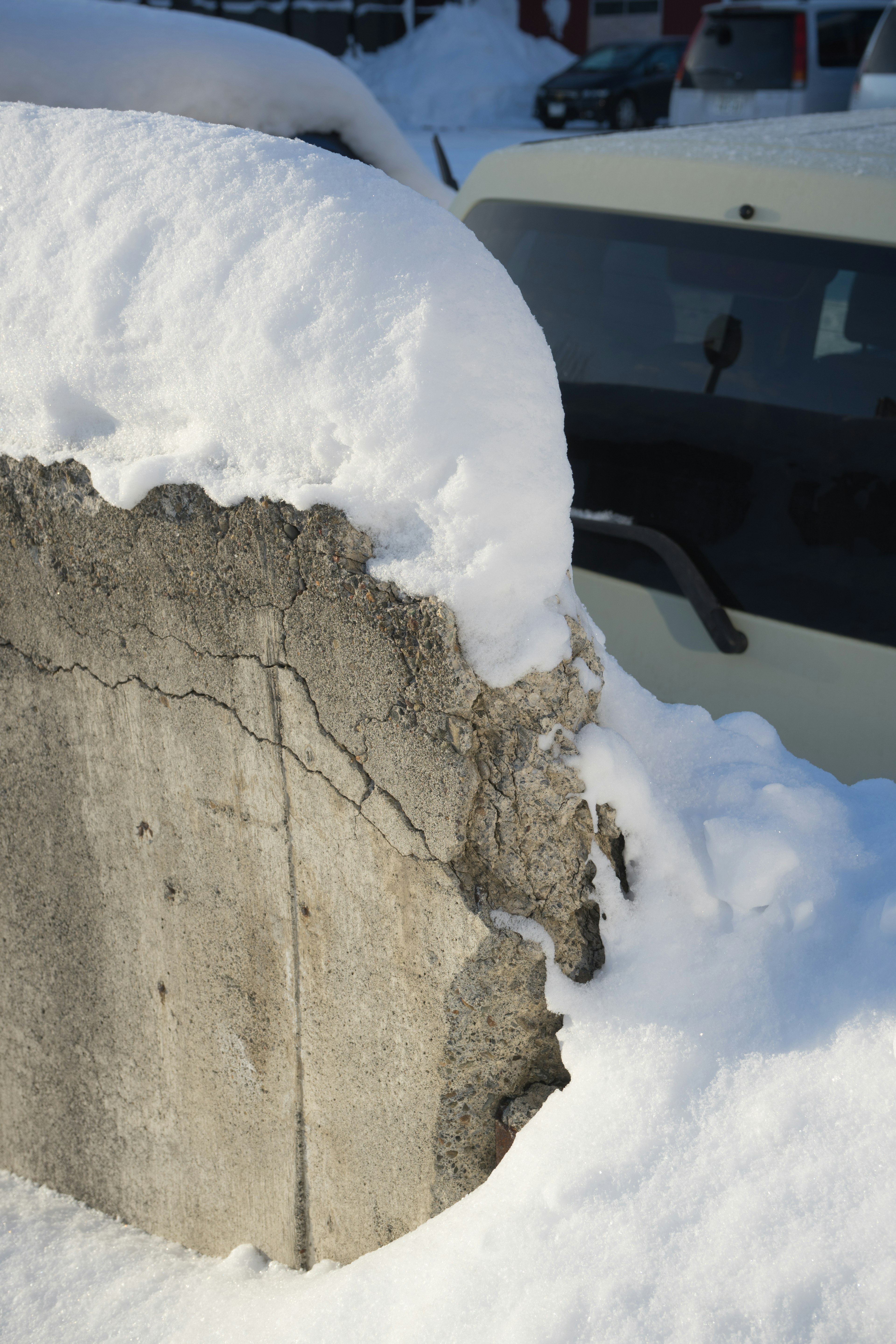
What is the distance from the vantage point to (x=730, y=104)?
42.0ft

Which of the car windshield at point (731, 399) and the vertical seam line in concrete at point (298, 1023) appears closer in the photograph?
the vertical seam line in concrete at point (298, 1023)

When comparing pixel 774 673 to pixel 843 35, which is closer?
pixel 774 673

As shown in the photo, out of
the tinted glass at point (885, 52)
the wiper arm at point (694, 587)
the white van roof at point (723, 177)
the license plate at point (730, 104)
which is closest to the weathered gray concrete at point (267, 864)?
the wiper arm at point (694, 587)

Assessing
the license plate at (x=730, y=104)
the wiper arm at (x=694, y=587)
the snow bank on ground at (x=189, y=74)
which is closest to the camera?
the wiper arm at (x=694, y=587)

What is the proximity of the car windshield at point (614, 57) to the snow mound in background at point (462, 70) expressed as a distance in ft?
8.49

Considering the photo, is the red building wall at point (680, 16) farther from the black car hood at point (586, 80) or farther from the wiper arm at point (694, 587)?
the wiper arm at point (694, 587)

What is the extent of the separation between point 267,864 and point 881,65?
962cm

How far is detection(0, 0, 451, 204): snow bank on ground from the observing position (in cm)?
276

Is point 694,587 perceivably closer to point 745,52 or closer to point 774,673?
point 774,673

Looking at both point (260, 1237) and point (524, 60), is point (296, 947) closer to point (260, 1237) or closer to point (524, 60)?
point (260, 1237)

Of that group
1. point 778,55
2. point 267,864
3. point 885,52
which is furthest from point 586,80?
point 267,864

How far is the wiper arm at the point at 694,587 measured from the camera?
2088 mm

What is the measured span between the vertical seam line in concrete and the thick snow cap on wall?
33cm

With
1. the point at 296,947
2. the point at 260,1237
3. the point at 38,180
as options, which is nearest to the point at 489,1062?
the point at 296,947
